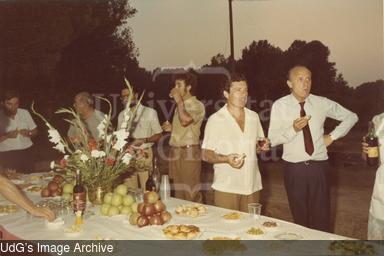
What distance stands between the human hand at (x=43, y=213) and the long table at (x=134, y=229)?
45mm

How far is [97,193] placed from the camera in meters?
3.33

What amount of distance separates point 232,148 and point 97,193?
1224 millimetres

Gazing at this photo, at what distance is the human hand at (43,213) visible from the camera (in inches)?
109

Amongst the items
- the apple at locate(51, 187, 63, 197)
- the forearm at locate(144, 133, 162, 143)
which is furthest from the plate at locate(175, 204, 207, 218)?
the forearm at locate(144, 133, 162, 143)

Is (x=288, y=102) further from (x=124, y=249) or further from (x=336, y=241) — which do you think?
(x=124, y=249)

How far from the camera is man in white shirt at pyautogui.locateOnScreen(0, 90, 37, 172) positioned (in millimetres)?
5934

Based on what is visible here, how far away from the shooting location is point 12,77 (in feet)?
43.3

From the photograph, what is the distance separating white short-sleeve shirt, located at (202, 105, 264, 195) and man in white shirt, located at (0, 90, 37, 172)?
10.4ft

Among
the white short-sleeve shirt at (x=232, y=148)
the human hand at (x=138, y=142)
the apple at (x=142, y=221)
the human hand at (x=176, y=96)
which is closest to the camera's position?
the apple at (x=142, y=221)

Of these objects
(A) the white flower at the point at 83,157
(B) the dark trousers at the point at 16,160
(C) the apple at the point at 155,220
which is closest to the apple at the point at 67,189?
(A) the white flower at the point at 83,157

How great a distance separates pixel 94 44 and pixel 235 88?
1366 centimetres

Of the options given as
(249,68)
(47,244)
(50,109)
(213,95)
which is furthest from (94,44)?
(47,244)

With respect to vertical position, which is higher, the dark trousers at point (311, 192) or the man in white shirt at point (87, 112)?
the man in white shirt at point (87, 112)

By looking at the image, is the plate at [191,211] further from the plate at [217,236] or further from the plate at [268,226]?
the plate at [268,226]
